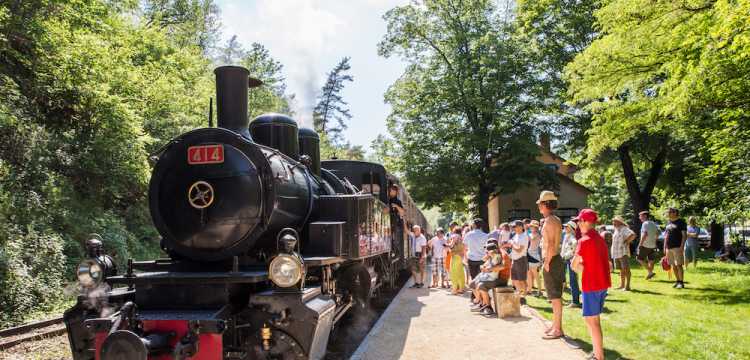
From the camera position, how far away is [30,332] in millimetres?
7746

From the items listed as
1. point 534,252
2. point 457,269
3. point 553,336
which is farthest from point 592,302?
point 457,269

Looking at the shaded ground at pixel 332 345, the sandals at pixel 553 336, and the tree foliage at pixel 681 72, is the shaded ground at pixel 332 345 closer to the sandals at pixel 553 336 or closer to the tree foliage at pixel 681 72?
the sandals at pixel 553 336

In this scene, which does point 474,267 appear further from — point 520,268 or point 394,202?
point 394,202

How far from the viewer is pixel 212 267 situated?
5230 mm

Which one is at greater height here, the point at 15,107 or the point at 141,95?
the point at 141,95

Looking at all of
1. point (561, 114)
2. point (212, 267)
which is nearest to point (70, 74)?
point (212, 267)

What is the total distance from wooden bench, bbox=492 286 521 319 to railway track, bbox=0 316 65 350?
260 inches

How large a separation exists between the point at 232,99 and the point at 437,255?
9463mm

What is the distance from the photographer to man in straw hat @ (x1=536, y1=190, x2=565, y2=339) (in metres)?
6.57


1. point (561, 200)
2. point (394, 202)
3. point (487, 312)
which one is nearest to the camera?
point (487, 312)

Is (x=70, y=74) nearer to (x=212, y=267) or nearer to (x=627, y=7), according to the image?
(x=212, y=267)

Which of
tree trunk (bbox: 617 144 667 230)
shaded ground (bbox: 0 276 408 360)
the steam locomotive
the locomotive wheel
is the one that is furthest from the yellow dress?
tree trunk (bbox: 617 144 667 230)

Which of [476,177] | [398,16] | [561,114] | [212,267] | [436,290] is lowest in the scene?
[436,290]

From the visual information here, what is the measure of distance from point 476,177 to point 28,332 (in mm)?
20951
